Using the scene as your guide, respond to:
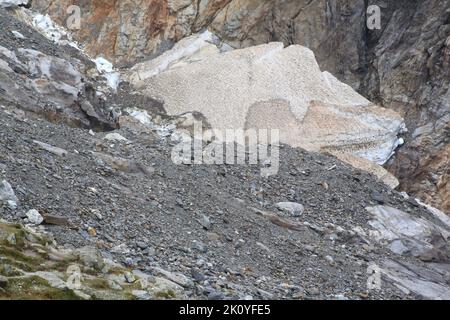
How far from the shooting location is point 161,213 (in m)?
13.0

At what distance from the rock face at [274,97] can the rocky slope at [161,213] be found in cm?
112

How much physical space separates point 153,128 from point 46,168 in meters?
6.77

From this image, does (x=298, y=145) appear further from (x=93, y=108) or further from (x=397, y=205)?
(x=93, y=108)

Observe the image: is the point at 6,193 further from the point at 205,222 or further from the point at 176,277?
the point at 205,222

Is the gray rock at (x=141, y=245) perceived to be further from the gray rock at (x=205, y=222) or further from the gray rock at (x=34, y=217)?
the gray rock at (x=205, y=222)

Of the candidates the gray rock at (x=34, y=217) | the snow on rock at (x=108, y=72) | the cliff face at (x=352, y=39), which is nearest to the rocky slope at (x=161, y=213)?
the gray rock at (x=34, y=217)

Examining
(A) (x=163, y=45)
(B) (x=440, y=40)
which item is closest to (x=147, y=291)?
(A) (x=163, y=45)

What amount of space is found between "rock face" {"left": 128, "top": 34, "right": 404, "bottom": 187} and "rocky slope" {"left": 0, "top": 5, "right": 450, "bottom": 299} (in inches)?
43.9

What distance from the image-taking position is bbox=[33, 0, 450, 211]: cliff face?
22.2m

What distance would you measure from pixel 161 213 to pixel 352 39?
47.8ft

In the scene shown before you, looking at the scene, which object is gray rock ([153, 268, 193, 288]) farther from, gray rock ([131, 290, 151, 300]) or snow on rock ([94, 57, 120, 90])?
snow on rock ([94, 57, 120, 90])

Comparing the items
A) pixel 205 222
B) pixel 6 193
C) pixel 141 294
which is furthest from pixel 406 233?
pixel 6 193

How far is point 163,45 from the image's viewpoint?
22.8 m

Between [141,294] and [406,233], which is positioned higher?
[406,233]
